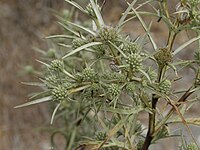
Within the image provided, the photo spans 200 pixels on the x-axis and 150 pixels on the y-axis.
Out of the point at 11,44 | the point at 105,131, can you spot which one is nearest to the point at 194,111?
the point at 11,44

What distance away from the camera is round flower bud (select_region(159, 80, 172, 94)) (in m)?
1.08

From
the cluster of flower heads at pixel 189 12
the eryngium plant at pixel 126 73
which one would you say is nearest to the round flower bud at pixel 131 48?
the eryngium plant at pixel 126 73

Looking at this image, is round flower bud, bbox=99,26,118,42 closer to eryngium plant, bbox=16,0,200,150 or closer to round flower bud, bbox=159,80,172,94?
eryngium plant, bbox=16,0,200,150

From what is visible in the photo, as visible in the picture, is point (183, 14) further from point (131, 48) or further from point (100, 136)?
point (100, 136)

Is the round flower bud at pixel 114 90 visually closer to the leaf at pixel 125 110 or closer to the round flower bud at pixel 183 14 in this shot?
the leaf at pixel 125 110

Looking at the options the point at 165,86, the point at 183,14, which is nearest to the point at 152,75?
the point at 165,86

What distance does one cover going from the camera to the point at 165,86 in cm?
108

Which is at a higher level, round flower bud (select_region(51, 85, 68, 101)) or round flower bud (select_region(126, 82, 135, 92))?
round flower bud (select_region(51, 85, 68, 101))

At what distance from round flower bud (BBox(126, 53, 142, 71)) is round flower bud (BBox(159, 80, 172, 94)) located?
67 millimetres

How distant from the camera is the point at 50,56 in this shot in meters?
1.80

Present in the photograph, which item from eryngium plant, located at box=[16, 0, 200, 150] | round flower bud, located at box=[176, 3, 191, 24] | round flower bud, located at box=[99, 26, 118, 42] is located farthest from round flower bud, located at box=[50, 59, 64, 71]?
round flower bud, located at box=[176, 3, 191, 24]

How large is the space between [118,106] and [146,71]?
0.36 feet

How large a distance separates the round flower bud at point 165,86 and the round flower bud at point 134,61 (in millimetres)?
67

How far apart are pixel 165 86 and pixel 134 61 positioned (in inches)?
3.7
